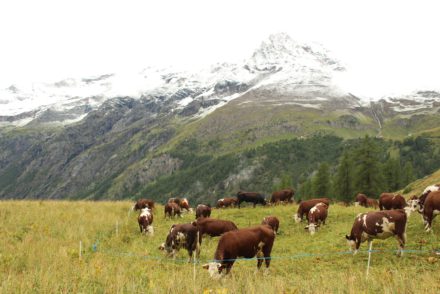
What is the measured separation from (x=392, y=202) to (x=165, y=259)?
17594mm

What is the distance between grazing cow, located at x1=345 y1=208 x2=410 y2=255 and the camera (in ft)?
56.0

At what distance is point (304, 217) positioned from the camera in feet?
103

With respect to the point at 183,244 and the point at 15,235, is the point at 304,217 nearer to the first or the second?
the point at 183,244

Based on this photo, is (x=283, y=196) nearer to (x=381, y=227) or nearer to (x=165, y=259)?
(x=381, y=227)

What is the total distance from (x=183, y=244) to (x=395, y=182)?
81783 mm

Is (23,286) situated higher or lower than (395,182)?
higher

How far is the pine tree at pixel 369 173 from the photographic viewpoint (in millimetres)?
70312

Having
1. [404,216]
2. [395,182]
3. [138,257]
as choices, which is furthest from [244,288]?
[395,182]

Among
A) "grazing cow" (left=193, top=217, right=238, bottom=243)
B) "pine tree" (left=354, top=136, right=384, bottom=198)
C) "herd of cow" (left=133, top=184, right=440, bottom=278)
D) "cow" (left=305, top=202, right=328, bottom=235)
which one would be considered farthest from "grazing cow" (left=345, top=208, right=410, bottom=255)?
"pine tree" (left=354, top=136, right=384, bottom=198)

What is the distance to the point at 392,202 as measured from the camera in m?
27.6

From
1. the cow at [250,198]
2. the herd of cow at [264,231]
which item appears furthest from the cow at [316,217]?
the cow at [250,198]

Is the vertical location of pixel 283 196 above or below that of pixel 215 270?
below

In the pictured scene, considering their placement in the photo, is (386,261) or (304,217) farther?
(304,217)

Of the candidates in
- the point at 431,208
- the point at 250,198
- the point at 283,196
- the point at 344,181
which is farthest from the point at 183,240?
the point at 344,181
